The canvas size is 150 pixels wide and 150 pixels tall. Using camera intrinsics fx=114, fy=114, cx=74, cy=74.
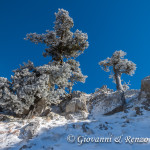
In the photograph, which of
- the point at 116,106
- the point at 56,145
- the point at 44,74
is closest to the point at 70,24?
the point at 44,74

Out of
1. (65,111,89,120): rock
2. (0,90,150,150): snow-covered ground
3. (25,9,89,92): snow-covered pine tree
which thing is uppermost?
(25,9,89,92): snow-covered pine tree

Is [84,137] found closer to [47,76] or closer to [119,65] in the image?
[47,76]

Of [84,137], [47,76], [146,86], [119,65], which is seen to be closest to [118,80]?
[119,65]

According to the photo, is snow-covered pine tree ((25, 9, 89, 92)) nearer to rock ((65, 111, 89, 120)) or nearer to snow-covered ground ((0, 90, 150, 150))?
rock ((65, 111, 89, 120))

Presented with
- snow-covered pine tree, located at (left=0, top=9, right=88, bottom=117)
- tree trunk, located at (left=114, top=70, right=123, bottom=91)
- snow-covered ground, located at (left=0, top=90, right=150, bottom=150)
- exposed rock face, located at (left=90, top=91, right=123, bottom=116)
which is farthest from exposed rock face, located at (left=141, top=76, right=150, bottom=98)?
tree trunk, located at (left=114, top=70, right=123, bottom=91)

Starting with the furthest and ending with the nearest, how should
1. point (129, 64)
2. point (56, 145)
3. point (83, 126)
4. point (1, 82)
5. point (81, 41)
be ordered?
point (129, 64) < point (81, 41) < point (1, 82) < point (83, 126) < point (56, 145)

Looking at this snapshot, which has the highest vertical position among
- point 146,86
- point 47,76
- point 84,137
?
point 47,76

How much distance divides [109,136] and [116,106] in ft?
14.5

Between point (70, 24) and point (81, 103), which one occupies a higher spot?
point (70, 24)

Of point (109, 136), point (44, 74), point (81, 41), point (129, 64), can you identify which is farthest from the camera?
point (129, 64)

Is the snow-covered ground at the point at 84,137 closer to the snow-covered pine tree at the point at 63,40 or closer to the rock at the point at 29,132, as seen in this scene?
the rock at the point at 29,132

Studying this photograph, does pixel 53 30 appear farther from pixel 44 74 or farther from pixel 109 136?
pixel 109 136

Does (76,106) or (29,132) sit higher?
(76,106)

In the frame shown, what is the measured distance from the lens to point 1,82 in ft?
25.5
